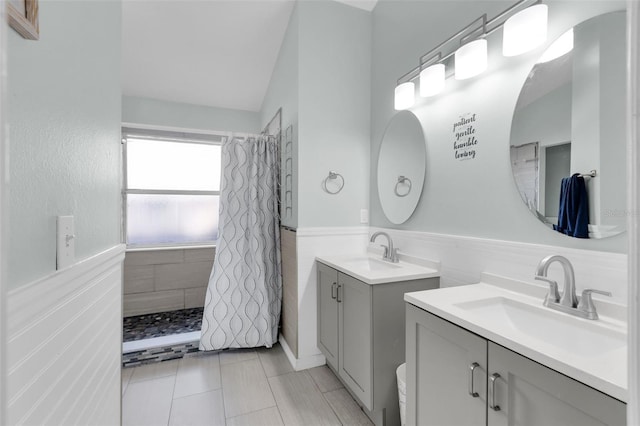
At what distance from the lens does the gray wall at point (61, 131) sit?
49 centimetres

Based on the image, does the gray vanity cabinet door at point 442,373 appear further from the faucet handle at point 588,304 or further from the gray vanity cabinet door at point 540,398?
the faucet handle at point 588,304

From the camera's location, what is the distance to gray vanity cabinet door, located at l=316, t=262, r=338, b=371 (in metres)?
1.85

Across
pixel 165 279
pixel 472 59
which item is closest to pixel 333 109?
pixel 472 59

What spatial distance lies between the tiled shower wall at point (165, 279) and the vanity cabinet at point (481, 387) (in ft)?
9.68

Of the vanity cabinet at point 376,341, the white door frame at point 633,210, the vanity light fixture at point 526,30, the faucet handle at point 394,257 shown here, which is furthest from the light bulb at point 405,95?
the white door frame at point 633,210

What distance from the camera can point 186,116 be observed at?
3482 millimetres

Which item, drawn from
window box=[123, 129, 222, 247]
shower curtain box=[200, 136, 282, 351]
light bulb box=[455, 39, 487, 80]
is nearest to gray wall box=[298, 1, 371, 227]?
shower curtain box=[200, 136, 282, 351]

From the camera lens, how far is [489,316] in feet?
3.71

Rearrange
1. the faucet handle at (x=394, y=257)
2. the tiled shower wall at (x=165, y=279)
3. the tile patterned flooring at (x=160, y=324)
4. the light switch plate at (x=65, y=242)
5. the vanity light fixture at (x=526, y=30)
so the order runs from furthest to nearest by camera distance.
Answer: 1. the tiled shower wall at (x=165, y=279)
2. the tile patterned flooring at (x=160, y=324)
3. the faucet handle at (x=394, y=257)
4. the vanity light fixture at (x=526, y=30)
5. the light switch plate at (x=65, y=242)

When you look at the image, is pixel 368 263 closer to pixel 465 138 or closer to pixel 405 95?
pixel 465 138

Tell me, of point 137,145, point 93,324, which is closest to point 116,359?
point 93,324

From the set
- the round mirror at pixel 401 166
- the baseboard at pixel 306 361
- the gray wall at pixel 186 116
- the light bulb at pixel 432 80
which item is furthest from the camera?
the gray wall at pixel 186 116

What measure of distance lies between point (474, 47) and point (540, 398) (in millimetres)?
1463

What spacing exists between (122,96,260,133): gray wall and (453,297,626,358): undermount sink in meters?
3.46
